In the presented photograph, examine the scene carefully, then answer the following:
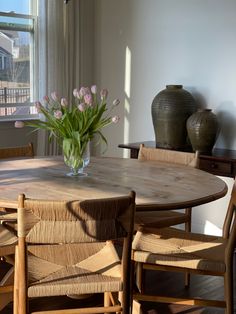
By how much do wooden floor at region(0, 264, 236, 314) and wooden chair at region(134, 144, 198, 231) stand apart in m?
0.41

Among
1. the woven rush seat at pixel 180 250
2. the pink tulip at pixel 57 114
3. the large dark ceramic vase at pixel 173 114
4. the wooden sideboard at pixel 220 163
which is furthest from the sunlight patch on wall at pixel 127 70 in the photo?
the woven rush seat at pixel 180 250

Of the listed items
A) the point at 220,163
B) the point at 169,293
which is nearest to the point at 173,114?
the point at 220,163

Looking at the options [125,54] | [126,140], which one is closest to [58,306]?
[126,140]

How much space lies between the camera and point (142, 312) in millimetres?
2678

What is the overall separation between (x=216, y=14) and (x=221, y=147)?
1.08 meters

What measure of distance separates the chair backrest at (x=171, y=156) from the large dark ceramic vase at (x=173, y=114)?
77 centimetres

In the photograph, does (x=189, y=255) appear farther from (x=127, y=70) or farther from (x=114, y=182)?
(x=127, y=70)

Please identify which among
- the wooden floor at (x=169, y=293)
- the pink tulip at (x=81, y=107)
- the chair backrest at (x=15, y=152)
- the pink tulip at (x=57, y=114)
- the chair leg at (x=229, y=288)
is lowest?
the wooden floor at (x=169, y=293)

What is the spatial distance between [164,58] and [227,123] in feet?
2.90

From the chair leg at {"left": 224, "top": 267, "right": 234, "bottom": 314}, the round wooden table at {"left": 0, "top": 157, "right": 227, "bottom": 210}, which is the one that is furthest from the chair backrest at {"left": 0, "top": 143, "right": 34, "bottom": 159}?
the chair leg at {"left": 224, "top": 267, "right": 234, "bottom": 314}

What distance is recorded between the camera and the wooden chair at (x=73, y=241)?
5.70ft

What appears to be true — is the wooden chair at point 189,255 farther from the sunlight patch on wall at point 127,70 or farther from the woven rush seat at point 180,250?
the sunlight patch on wall at point 127,70

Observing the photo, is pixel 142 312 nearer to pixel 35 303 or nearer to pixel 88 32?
pixel 35 303

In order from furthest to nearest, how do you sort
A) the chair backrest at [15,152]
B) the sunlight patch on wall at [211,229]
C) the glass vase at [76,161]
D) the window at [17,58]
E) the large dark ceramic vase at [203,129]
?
1. the window at [17,58]
2. the sunlight patch on wall at [211,229]
3. the large dark ceramic vase at [203,129]
4. the chair backrest at [15,152]
5. the glass vase at [76,161]
